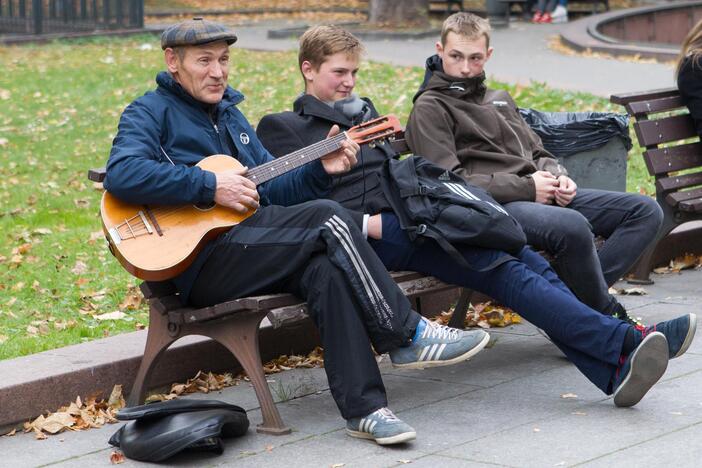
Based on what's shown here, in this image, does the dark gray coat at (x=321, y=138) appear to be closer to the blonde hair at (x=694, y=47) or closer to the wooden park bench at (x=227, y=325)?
the wooden park bench at (x=227, y=325)

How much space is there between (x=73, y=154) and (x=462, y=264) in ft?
22.7

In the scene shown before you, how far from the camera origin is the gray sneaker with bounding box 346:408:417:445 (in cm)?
436

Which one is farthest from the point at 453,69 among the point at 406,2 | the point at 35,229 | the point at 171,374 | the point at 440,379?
the point at 406,2

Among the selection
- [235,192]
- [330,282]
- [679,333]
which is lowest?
[679,333]

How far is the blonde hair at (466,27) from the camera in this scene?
586cm

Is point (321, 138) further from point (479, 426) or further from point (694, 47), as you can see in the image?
point (694, 47)

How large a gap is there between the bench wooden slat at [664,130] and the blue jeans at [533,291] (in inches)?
83.8

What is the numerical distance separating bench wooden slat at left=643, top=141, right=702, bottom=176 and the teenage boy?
2.07 m

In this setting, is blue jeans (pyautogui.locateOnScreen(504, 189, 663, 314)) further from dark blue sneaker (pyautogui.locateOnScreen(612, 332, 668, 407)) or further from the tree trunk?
the tree trunk

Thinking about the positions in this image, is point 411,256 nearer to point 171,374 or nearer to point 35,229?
point 171,374

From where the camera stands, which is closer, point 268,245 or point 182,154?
point 268,245

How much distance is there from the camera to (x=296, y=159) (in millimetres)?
4883

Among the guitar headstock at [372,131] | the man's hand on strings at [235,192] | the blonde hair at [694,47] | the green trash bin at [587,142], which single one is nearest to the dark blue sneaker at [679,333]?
the guitar headstock at [372,131]

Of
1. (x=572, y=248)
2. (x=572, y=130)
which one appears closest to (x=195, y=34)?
(x=572, y=248)
